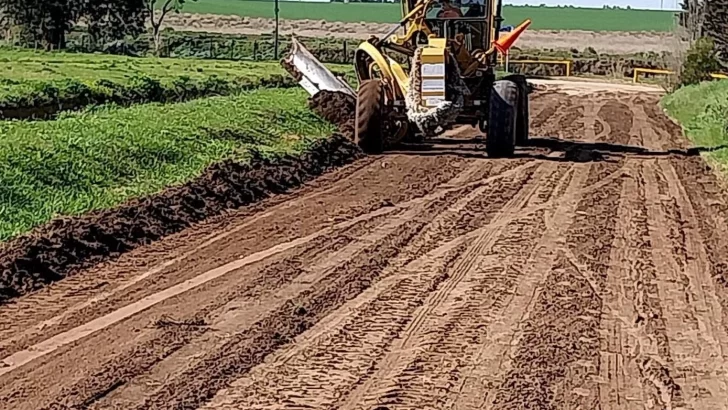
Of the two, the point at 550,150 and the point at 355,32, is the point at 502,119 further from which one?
the point at 355,32

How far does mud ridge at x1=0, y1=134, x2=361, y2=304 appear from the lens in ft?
30.9

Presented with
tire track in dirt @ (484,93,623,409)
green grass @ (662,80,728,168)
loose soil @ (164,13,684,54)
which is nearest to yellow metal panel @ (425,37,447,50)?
green grass @ (662,80,728,168)

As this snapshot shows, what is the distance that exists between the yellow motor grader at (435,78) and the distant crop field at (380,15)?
273 ft

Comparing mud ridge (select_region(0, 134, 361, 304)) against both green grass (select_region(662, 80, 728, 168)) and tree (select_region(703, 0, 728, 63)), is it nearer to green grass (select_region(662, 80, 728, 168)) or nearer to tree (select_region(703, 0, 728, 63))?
green grass (select_region(662, 80, 728, 168))

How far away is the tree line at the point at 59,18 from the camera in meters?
52.3

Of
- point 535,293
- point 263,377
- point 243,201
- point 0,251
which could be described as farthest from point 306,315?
point 243,201

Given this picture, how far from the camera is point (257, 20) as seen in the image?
10512cm

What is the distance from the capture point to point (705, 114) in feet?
82.5

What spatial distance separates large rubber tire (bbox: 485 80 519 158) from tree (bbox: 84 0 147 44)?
39.9 m

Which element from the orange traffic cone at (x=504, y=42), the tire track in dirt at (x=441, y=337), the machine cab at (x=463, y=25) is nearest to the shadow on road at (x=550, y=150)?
the machine cab at (x=463, y=25)

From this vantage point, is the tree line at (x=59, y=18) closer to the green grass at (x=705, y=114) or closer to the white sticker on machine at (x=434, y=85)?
the green grass at (x=705, y=114)

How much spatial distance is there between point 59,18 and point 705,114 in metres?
36.3

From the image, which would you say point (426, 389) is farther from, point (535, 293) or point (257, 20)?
point (257, 20)

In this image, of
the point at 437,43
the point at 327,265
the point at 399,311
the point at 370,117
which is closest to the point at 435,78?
the point at 437,43
